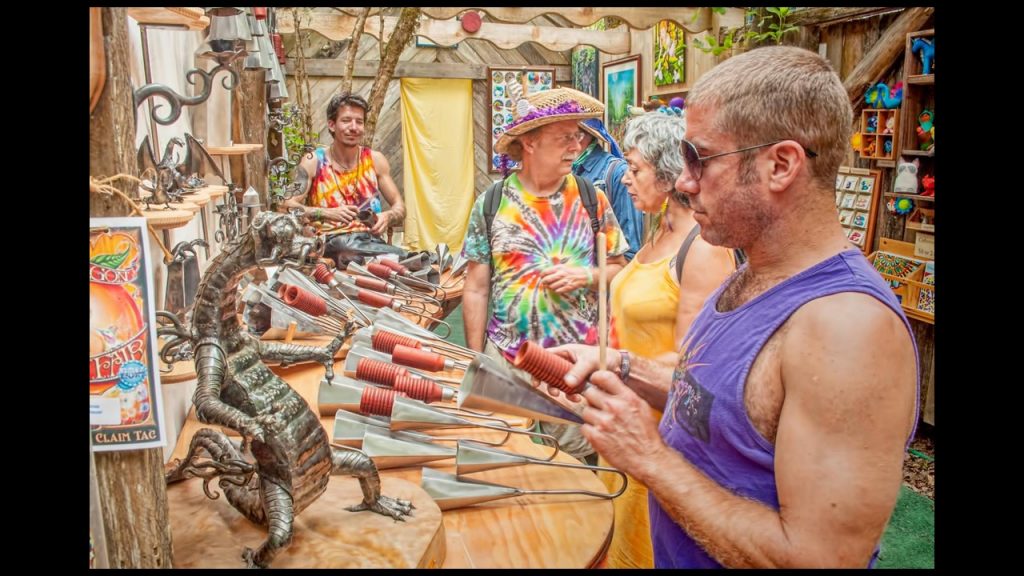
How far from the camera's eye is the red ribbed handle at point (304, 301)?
3.03 meters

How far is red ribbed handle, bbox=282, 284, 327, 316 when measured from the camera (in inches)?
119

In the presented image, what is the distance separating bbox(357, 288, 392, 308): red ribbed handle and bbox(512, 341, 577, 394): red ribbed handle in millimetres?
2016

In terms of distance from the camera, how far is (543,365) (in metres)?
1.53

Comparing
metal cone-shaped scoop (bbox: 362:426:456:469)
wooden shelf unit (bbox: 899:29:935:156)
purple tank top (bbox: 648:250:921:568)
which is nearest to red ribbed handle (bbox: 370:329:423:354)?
metal cone-shaped scoop (bbox: 362:426:456:469)

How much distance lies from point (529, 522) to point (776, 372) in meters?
0.80

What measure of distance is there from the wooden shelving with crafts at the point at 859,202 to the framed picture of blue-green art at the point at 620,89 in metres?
3.52

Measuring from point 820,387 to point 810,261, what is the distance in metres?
0.23

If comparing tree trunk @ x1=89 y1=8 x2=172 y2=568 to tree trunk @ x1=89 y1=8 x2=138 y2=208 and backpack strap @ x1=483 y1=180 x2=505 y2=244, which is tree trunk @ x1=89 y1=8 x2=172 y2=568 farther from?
backpack strap @ x1=483 y1=180 x2=505 y2=244

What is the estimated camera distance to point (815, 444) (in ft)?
3.46

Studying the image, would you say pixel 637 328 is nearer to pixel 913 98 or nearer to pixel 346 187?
pixel 346 187

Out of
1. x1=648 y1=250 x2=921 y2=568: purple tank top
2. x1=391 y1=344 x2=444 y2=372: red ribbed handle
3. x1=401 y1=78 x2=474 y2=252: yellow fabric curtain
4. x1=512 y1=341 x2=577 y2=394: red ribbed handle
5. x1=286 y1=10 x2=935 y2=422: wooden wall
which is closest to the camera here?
x1=648 y1=250 x2=921 y2=568: purple tank top

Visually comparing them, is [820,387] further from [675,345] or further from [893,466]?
[675,345]

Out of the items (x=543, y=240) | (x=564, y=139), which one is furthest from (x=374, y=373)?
(x=564, y=139)
